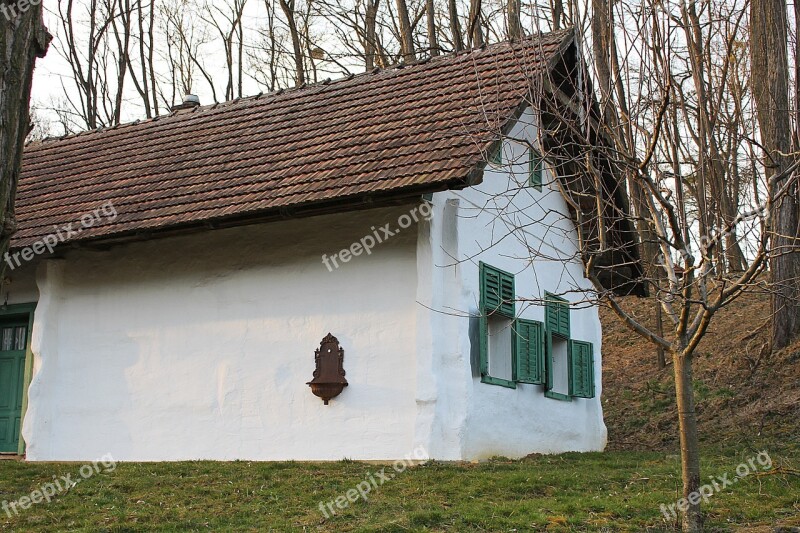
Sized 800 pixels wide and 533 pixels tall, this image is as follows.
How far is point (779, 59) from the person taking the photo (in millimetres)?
15602

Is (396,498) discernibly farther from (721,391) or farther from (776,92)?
(776,92)

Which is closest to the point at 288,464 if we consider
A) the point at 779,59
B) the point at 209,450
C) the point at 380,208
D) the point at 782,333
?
the point at 209,450

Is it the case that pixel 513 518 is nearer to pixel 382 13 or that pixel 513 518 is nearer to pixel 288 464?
pixel 288 464

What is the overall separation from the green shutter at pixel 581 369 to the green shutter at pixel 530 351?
113 cm

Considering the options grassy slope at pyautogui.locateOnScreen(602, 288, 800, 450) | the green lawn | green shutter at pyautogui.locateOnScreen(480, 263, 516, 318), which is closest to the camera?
the green lawn

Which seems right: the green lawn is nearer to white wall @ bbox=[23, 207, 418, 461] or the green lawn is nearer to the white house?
white wall @ bbox=[23, 207, 418, 461]

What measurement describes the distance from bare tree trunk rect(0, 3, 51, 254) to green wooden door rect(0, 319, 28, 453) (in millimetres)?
8703

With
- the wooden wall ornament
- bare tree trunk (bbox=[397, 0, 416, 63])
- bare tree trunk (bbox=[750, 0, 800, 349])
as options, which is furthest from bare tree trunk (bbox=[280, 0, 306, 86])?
the wooden wall ornament

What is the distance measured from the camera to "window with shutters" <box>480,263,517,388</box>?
37.8 ft

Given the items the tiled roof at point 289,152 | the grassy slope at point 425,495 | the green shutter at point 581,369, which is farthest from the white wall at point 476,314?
the tiled roof at point 289,152

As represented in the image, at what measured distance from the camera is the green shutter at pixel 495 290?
38.4ft

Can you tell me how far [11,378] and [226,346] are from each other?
12.2 feet

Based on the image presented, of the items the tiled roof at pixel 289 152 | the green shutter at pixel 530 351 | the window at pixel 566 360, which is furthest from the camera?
the window at pixel 566 360

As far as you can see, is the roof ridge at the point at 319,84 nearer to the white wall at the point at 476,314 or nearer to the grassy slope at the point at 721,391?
the white wall at the point at 476,314
